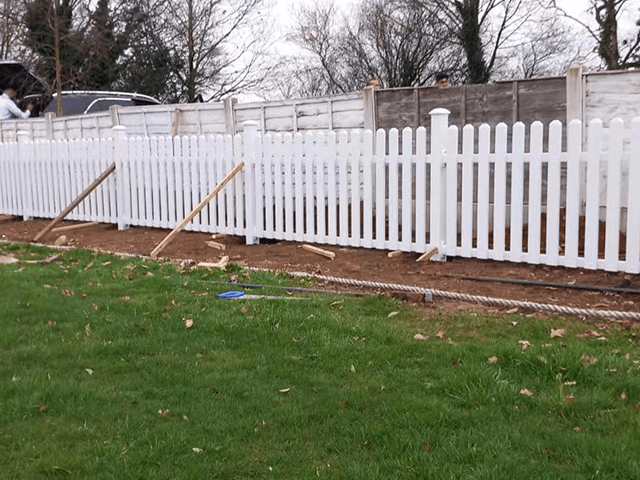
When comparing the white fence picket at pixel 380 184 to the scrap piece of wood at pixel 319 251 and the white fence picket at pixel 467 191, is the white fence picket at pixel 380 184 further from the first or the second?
the white fence picket at pixel 467 191

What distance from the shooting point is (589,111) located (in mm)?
8109

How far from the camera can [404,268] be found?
7.14 m

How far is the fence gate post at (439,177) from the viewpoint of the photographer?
23.4 feet

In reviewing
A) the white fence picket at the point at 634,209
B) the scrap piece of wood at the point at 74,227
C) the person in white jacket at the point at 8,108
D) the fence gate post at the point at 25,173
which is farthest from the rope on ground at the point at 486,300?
the person in white jacket at the point at 8,108

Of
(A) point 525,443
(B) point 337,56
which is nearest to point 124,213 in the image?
(A) point 525,443

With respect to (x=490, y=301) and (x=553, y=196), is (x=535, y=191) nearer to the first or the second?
(x=553, y=196)

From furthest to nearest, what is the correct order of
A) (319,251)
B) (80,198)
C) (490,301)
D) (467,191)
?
(80,198) < (319,251) < (467,191) < (490,301)

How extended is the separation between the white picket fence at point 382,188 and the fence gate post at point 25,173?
0.02 m

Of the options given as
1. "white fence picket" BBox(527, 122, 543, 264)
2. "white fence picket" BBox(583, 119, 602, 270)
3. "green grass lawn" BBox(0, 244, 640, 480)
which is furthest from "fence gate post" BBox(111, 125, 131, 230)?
"white fence picket" BBox(583, 119, 602, 270)

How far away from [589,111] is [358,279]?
11.5 feet

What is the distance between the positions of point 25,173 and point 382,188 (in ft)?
24.9

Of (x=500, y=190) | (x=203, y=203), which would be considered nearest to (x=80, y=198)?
(x=203, y=203)

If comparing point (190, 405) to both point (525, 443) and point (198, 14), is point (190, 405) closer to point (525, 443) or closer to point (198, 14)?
point (525, 443)

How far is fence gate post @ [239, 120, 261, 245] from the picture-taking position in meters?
8.89
